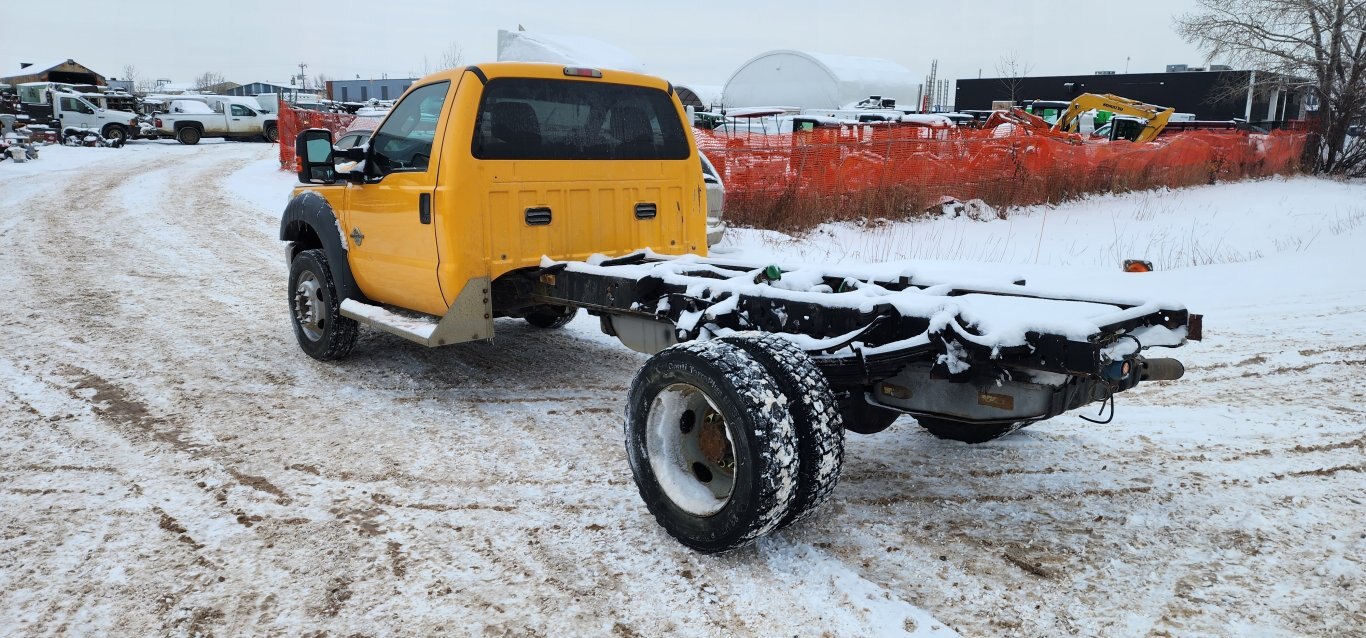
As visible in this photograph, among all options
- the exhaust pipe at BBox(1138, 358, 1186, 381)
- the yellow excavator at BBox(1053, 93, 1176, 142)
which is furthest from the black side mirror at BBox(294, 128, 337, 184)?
the yellow excavator at BBox(1053, 93, 1176, 142)

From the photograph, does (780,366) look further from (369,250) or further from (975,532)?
(369,250)

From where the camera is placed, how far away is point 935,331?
3.14 m

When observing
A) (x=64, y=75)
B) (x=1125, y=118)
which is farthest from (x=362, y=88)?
(x=1125, y=118)

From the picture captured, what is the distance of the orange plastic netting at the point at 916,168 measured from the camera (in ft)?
44.4

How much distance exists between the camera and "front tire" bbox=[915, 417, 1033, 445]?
4293 mm

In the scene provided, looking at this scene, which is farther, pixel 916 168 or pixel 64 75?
pixel 64 75

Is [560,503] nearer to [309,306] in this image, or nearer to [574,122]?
[574,122]

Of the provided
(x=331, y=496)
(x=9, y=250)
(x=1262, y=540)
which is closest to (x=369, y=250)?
(x=331, y=496)

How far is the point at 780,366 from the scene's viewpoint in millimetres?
3131

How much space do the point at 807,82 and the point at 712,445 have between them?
55.1 m

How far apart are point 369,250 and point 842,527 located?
11.7 feet

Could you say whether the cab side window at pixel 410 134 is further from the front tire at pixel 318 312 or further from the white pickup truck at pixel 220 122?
the white pickup truck at pixel 220 122

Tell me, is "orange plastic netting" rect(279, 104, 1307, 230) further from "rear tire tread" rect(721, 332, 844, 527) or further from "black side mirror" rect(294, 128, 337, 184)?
"rear tire tread" rect(721, 332, 844, 527)

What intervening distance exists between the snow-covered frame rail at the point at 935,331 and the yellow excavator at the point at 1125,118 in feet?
68.7
